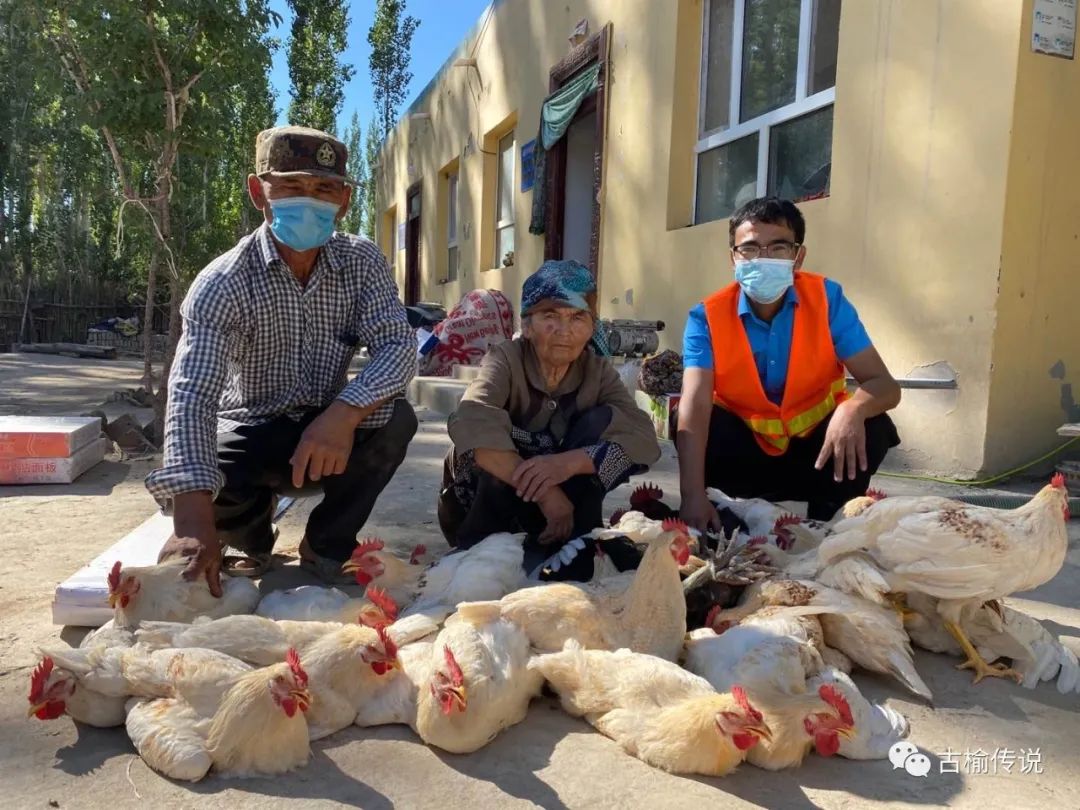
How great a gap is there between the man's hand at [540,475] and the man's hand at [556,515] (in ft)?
0.09

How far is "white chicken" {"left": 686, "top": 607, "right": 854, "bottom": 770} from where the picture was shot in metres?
1.53

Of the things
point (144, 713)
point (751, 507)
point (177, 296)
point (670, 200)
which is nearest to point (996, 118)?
point (751, 507)

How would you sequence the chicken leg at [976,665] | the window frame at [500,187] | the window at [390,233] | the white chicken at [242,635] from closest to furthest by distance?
the white chicken at [242,635], the chicken leg at [976,665], the window frame at [500,187], the window at [390,233]

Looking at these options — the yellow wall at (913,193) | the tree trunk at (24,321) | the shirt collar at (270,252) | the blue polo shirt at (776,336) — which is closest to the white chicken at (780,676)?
the blue polo shirt at (776,336)

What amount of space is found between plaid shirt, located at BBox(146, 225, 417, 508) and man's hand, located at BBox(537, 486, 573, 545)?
60 centimetres

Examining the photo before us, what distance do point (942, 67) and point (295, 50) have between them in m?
19.7

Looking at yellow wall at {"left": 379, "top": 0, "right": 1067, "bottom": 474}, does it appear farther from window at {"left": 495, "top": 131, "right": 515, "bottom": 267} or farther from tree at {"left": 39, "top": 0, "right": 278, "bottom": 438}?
window at {"left": 495, "top": 131, "right": 515, "bottom": 267}

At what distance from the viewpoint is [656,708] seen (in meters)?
1.62

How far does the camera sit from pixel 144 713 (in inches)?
62.0

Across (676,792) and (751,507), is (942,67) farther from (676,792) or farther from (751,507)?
(676,792)

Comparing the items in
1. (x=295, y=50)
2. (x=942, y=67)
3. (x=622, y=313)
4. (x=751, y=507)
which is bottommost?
(x=751, y=507)

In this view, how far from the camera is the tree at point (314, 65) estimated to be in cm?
1980

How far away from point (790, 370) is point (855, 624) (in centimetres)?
116

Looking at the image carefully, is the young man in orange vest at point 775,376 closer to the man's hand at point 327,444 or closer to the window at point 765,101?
the man's hand at point 327,444
